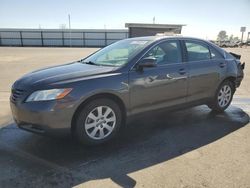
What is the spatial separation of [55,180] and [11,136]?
173 cm

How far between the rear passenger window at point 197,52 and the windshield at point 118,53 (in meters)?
0.87

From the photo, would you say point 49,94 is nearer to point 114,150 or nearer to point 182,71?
point 114,150

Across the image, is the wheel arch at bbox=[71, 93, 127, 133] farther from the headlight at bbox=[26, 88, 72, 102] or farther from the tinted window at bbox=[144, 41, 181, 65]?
the tinted window at bbox=[144, 41, 181, 65]

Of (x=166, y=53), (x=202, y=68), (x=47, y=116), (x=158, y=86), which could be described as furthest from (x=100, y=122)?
(x=202, y=68)

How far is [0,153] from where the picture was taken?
3.79 metres

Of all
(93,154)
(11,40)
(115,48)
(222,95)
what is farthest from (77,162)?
(11,40)

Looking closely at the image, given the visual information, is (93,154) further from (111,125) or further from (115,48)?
(115,48)

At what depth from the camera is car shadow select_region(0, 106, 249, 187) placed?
125 inches

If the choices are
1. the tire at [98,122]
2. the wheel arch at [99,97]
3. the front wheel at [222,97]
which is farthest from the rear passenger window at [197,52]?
the tire at [98,122]

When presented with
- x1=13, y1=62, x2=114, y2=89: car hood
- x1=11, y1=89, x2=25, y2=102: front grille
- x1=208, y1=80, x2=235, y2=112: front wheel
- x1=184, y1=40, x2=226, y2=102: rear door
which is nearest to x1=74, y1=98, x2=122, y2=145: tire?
x1=13, y1=62, x2=114, y2=89: car hood

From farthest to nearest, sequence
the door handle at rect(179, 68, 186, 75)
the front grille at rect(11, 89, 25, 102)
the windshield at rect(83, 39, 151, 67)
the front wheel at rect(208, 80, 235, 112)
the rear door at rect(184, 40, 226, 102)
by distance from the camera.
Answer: the front wheel at rect(208, 80, 235, 112), the rear door at rect(184, 40, 226, 102), the door handle at rect(179, 68, 186, 75), the windshield at rect(83, 39, 151, 67), the front grille at rect(11, 89, 25, 102)

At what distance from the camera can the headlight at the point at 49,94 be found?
3.58 m

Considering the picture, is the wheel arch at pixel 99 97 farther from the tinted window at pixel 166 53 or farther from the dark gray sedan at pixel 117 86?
the tinted window at pixel 166 53

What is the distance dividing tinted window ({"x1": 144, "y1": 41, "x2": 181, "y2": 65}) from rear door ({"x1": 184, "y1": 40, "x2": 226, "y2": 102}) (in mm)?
221
